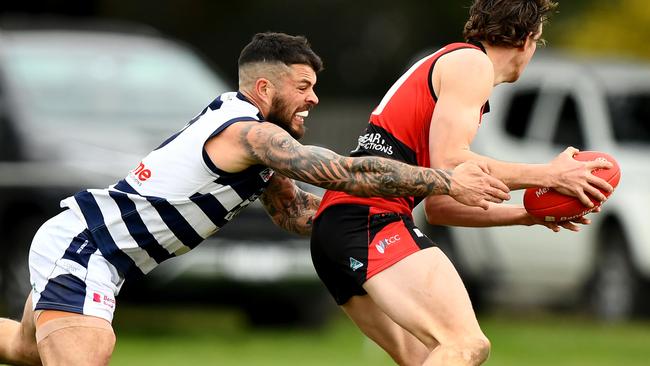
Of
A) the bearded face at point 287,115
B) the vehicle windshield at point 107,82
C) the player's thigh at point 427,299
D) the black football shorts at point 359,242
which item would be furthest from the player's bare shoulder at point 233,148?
the vehicle windshield at point 107,82

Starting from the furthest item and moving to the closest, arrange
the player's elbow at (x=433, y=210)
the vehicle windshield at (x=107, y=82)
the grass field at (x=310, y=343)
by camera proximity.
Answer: the vehicle windshield at (x=107, y=82) < the grass field at (x=310, y=343) < the player's elbow at (x=433, y=210)

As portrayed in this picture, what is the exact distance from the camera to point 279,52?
701cm

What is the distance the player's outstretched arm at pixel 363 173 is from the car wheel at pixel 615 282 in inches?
339

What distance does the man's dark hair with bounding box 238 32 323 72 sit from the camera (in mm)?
7008

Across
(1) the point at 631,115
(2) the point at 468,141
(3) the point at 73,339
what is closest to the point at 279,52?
(2) the point at 468,141

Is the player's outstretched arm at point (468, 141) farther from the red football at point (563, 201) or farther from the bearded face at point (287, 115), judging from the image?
the bearded face at point (287, 115)

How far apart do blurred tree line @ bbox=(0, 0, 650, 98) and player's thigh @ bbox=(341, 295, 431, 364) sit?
41.6 ft

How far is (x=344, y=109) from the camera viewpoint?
20.7m

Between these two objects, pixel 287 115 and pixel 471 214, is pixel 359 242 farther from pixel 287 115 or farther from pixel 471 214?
pixel 471 214

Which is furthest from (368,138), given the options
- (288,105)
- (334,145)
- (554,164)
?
(334,145)

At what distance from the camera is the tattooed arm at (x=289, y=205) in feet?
24.9

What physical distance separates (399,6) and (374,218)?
1468cm

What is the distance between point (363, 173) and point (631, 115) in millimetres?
9418

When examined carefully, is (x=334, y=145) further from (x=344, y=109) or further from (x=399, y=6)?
(x=399, y=6)
